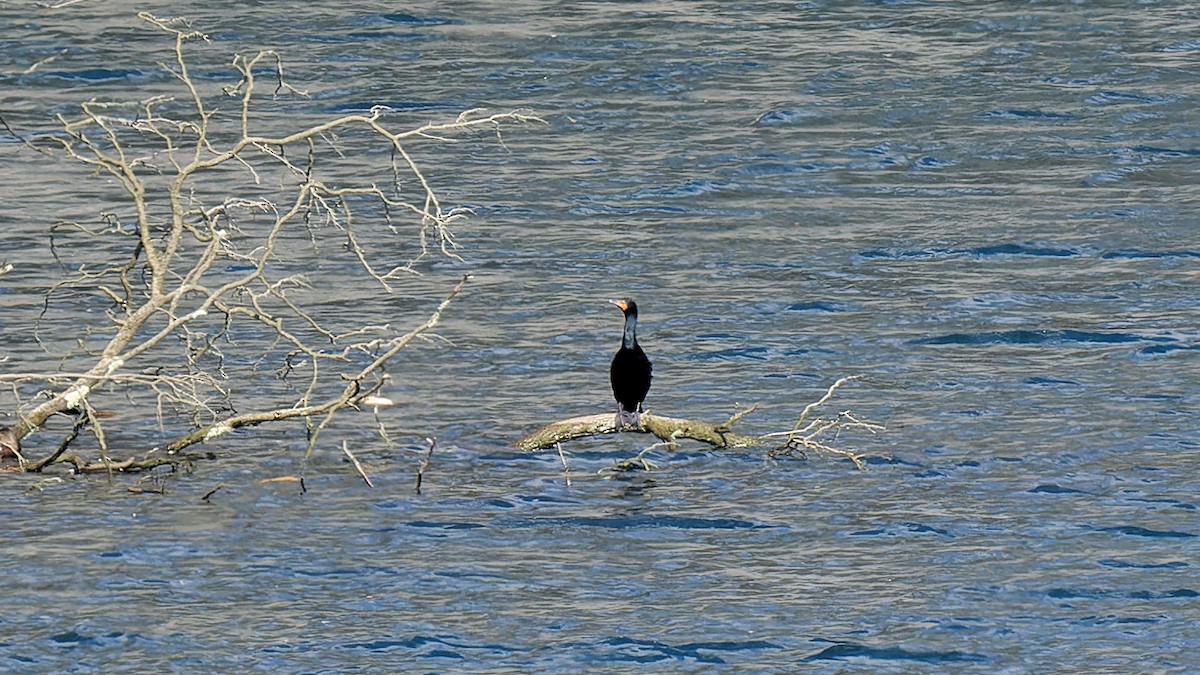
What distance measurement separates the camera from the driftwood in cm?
1325

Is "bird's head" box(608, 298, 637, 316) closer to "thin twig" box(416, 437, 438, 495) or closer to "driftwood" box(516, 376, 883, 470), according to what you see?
"driftwood" box(516, 376, 883, 470)

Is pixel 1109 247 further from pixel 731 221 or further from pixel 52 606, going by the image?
pixel 52 606

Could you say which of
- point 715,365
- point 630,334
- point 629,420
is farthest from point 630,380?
point 715,365

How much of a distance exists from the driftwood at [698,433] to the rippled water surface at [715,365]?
14cm

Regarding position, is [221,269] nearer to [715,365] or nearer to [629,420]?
[715,365]

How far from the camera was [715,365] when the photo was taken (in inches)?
642

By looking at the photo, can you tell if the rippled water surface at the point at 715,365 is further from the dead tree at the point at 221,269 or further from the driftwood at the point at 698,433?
the dead tree at the point at 221,269

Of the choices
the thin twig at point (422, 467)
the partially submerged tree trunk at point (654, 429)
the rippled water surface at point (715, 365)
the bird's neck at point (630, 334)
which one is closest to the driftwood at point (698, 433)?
the partially submerged tree trunk at point (654, 429)

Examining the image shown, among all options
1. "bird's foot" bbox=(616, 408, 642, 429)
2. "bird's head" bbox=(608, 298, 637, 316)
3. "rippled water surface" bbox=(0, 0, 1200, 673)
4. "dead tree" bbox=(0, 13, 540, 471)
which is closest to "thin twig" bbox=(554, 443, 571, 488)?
"rippled water surface" bbox=(0, 0, 1200, 673)

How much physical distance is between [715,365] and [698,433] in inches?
115

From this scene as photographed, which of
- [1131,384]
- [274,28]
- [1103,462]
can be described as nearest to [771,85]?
[274,28]

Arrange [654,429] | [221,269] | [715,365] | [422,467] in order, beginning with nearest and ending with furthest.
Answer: [654,429], [422,467], [715,365], [221,269]

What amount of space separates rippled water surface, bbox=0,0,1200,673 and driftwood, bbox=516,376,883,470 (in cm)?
14

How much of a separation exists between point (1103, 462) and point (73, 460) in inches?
250
